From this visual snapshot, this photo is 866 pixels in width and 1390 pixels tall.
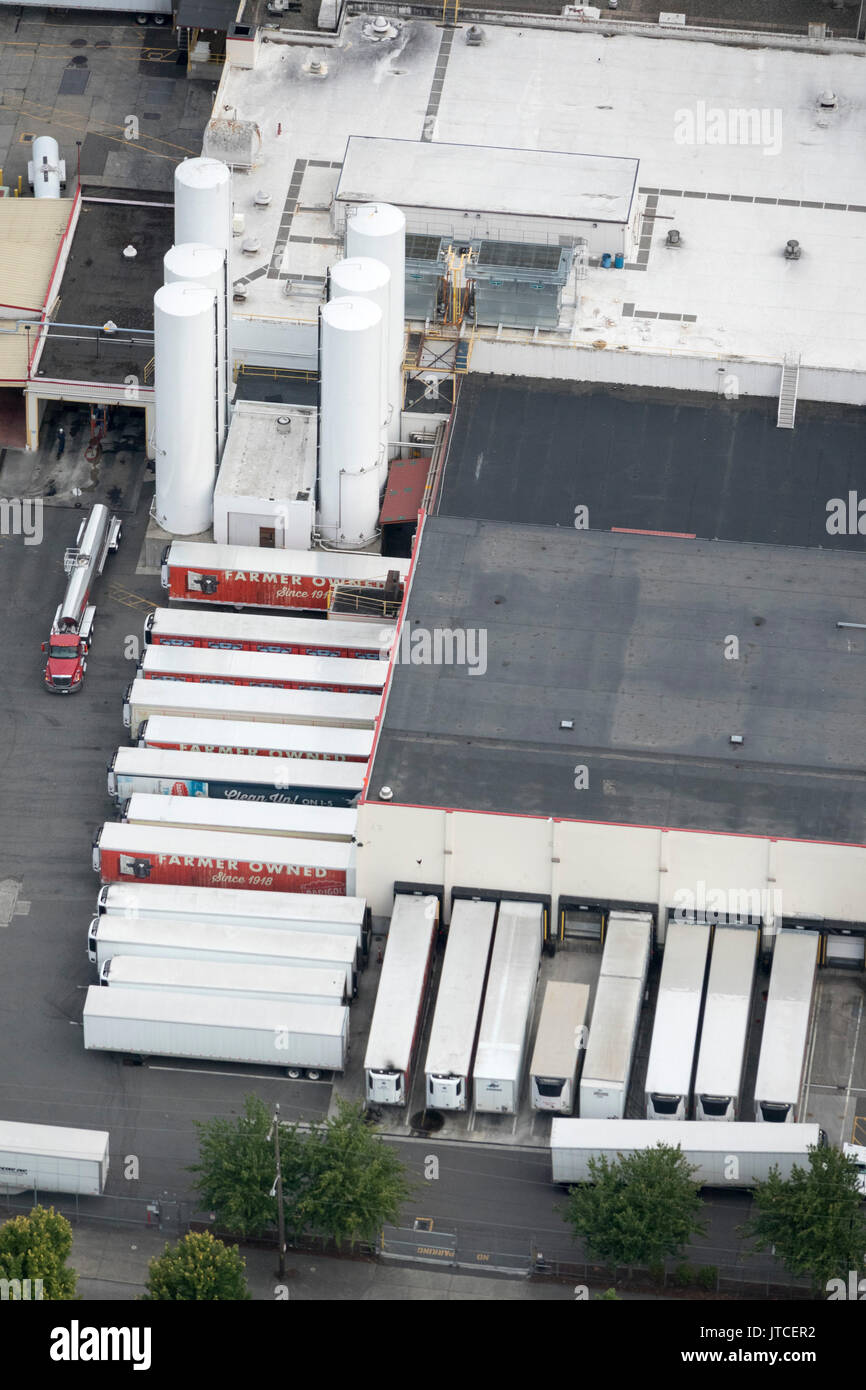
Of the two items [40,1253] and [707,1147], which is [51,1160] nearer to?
[40,1253]

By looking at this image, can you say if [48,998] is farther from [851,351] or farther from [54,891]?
[851,351]

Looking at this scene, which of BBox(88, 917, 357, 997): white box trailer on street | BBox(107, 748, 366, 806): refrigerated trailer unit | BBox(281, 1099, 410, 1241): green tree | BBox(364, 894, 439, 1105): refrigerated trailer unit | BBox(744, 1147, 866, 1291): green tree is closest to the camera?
BBox(744, 1147, 866, 1291): green tree

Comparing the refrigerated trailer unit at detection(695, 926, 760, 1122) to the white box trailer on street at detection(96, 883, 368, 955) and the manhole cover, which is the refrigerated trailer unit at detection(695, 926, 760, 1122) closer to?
the manhole cover

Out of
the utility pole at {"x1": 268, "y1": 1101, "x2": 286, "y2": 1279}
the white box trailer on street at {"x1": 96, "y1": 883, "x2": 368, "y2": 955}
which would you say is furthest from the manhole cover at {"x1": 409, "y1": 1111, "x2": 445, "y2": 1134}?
the white box trailer on street at {"x1": 96, "y1": 883, "x2": 368, "y2": 955}

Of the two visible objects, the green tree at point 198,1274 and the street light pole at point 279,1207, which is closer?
the green tree at point 198,1274

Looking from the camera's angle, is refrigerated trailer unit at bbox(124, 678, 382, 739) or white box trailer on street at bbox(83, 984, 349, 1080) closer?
white box trailer on street at bbox(83, 984, 349, 1080)

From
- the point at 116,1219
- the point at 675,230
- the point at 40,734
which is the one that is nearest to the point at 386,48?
the point at 675,230

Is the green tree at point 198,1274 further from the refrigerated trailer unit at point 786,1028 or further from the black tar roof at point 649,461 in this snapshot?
the black tar roof at point 649,461

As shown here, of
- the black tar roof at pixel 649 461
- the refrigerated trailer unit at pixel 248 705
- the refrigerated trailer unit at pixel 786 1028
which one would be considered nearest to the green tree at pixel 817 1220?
the refrigerated trailer unit at pixel 786 1028
